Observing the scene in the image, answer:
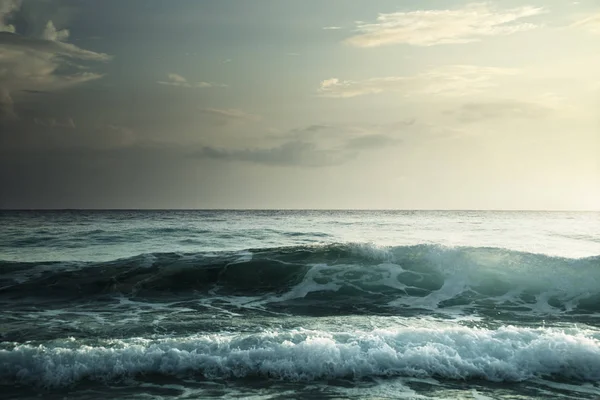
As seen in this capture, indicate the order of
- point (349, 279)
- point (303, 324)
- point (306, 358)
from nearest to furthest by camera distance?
1. point (306, 358)
2. point (303, 324)
3. point (349, 279)

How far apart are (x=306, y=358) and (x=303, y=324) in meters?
3.10

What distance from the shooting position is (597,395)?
7.75 meters

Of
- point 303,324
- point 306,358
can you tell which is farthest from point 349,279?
point 306,358

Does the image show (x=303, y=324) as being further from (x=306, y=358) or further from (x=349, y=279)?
(x=349, y=279)

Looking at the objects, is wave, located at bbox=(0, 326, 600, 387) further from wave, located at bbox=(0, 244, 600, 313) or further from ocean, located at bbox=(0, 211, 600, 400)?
wave, located at bbox=(0, 244, 600, 313)

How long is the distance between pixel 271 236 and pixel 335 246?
1528 centimetres

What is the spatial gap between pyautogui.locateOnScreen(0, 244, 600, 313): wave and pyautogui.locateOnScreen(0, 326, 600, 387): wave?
502 centimetres

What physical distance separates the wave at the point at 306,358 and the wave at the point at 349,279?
502 cm

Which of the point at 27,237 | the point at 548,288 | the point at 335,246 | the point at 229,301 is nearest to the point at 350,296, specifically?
the point at 229,301

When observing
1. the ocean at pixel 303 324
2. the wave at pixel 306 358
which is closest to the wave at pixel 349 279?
the ocean at pixel 303 324

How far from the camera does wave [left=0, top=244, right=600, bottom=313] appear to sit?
1571 cm

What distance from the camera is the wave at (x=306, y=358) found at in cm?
849

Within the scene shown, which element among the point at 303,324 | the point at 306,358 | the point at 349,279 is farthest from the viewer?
the point at 349,279

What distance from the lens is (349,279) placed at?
17.8m
